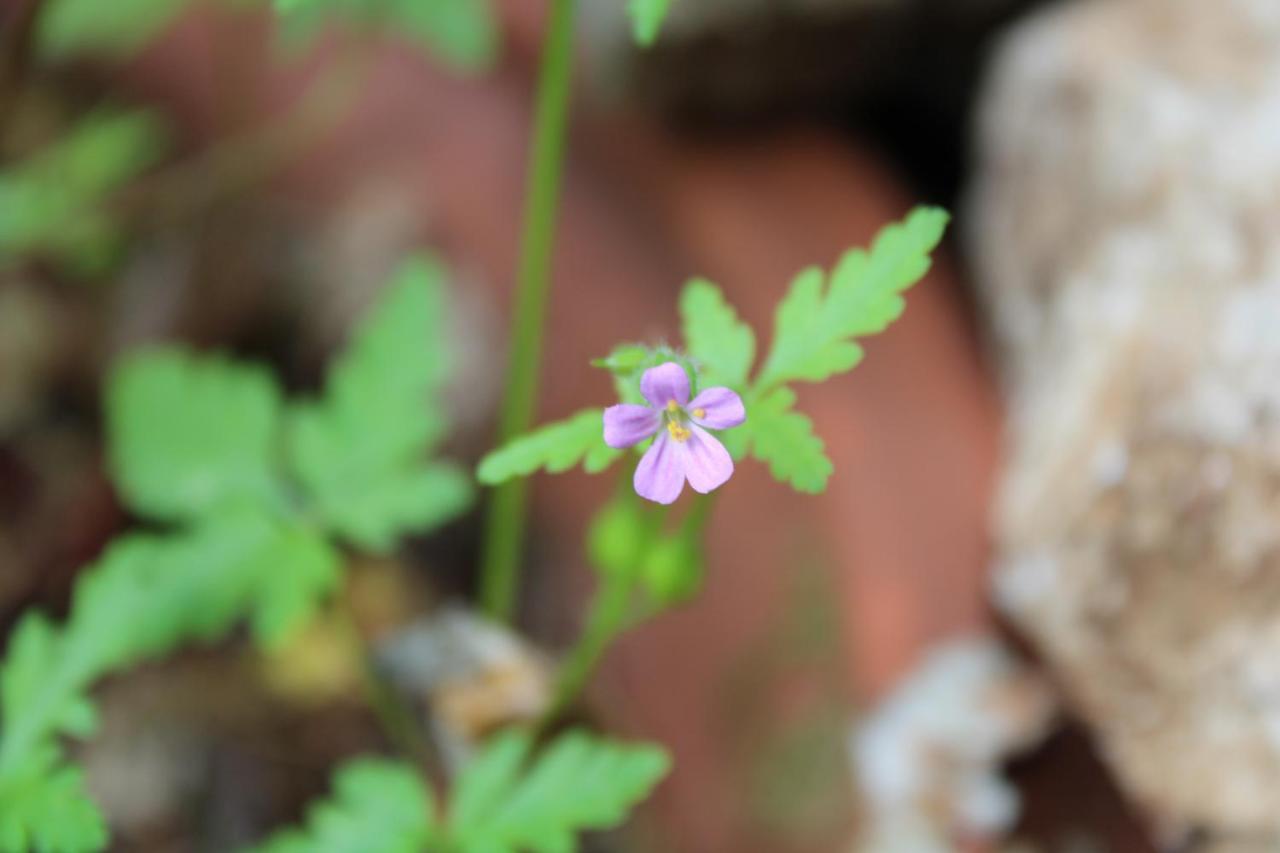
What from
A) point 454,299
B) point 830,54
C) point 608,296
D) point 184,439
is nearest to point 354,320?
point 454,299

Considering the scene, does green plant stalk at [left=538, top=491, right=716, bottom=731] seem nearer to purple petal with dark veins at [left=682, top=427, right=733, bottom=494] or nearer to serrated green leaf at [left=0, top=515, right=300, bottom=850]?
purple petal with dark veins at [left=682, top=427, right=733, bottom=494]

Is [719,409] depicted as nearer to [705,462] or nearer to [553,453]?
[705,462]

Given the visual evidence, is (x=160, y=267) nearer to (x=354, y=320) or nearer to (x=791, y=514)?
(x=354, y=320)

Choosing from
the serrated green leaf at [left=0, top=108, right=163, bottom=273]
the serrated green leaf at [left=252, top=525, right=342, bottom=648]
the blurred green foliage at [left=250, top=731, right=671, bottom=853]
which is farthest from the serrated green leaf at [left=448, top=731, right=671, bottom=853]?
the serrated green leaf at [left=0, top=108, right=163, bottom=273]

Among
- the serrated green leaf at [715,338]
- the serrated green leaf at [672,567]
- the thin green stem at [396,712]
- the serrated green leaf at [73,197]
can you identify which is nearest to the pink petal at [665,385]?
the serrated green leaf at [715,338]

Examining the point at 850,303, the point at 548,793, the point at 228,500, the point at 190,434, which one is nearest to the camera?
the point at 850,303

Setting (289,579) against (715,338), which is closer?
(715,338)

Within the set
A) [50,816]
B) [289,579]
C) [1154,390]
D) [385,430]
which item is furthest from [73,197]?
[1154,390]
